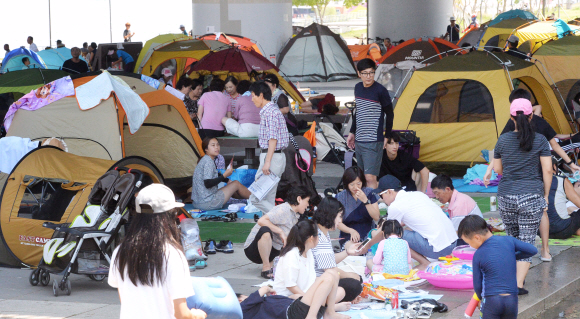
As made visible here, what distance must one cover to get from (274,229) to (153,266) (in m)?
3.21

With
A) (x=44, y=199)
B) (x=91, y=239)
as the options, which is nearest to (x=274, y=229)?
(x=91, y=239)

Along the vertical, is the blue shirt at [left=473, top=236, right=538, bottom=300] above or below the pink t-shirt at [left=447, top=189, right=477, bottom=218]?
above

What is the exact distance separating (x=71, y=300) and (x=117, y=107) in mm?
3062

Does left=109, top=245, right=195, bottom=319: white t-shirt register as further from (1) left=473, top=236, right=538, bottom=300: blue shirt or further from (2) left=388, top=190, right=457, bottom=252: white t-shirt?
(2) left=388, top=190, right=457, bottom=252: white t-shirt

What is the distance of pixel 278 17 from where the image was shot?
24.3m

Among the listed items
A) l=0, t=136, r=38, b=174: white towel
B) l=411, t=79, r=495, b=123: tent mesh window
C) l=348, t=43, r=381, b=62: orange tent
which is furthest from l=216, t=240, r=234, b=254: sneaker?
l=348, t=43, r=381, b=62: orange tent

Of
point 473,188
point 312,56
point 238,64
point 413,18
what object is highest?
point 413,18

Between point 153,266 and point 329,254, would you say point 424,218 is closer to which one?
point 329,254

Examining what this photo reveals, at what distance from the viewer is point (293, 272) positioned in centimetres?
479

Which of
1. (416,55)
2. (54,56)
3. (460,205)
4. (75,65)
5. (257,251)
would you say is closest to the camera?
(257,251)

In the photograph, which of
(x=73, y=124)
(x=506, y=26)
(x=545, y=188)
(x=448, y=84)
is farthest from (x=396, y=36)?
(x=545, y=188)

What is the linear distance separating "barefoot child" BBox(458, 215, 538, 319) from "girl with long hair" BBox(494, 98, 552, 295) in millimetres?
1319

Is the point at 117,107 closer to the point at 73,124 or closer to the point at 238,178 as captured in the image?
the point at 73,124

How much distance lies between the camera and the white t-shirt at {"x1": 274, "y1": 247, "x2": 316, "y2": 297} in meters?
4.79
